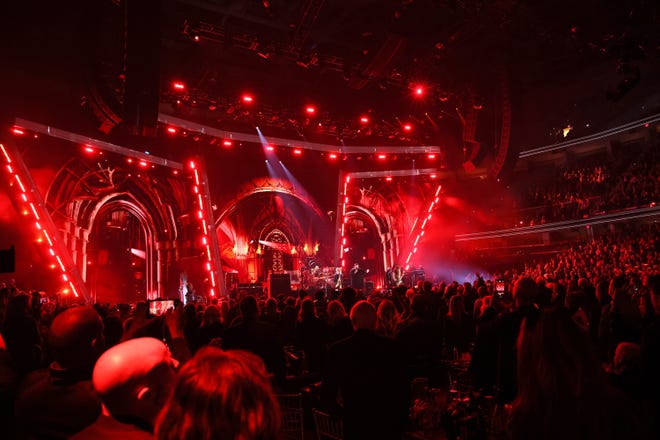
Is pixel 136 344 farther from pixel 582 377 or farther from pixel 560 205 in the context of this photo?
pixel 560 205

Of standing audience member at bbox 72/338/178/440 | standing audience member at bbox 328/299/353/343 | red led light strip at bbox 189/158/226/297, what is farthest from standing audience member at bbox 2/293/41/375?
red led light strip at bbox 189/158/226/297

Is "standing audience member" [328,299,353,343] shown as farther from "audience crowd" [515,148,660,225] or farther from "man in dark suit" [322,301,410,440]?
"audience crowd" [515,148,660,225]

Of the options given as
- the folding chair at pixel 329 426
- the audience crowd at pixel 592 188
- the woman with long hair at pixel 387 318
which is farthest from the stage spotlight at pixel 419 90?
the folding chair at pixel 329 426

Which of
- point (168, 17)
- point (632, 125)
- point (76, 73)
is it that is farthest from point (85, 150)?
point (632, 125)

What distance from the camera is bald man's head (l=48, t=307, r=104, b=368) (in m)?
2.25

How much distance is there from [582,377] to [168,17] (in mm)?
14445

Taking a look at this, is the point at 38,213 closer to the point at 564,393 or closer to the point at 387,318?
the point at 387,318

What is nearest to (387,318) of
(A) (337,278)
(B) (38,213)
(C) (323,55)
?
(C) (323,55)

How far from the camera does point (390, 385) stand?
10.5 ft

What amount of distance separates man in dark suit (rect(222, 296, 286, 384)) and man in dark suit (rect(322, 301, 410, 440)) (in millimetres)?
1465

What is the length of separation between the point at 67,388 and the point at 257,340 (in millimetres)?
2575

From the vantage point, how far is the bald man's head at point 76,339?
2.25 m

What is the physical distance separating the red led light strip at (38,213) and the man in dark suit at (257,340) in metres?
11.1

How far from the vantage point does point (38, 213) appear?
43.5ft
